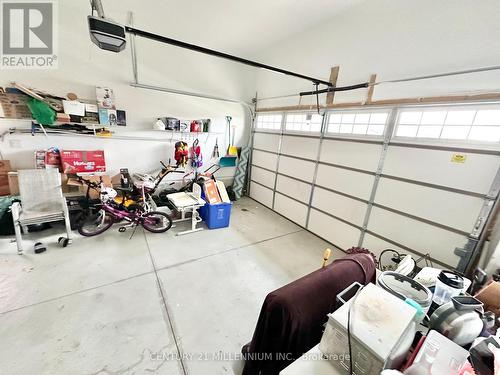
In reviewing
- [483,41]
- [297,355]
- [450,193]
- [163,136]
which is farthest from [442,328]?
[163,136]

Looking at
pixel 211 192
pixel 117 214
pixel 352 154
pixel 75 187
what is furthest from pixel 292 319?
pixel 75 187

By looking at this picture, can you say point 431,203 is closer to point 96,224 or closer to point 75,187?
point 96,224

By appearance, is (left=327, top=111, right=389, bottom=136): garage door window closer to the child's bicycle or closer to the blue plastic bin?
the blue plastic bin

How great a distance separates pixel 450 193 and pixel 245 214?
10.7 ft

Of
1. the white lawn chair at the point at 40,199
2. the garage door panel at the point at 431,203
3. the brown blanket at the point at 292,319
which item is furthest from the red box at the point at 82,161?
the garage door panel at the point at 431,203

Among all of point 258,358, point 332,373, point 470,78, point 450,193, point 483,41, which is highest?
point 483,41

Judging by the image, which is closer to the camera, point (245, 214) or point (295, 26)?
point (295, 26)

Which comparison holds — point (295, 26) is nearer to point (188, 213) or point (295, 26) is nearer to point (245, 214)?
point (245, 214)

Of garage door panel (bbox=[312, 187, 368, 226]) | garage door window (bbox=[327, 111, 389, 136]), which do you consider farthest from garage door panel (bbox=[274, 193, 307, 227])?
garage door window (bbox=[327, 111, 389, 136])

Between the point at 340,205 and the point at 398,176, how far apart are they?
922 mm

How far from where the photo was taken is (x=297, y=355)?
3.92 feet

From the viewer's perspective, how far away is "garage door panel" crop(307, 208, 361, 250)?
123 inches

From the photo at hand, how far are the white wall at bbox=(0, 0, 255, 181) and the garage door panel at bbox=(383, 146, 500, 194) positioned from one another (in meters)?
3.68

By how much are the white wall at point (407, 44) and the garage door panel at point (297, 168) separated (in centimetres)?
115
